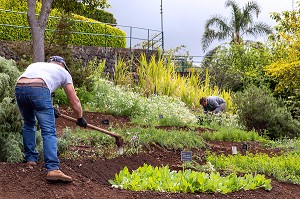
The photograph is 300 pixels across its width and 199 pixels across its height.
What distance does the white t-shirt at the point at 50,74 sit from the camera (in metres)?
6.83

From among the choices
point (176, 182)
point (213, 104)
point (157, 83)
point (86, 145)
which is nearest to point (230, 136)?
point (213, 104)

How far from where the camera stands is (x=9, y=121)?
26.2 ft

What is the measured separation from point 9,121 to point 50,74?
56.4 inches

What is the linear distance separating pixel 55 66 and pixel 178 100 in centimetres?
1322

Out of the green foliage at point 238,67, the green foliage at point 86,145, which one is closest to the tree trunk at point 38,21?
the green foliage at point 86,145

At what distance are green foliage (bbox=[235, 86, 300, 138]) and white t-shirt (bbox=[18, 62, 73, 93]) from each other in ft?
35.4

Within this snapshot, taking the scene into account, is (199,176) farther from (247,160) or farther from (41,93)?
(247,160)

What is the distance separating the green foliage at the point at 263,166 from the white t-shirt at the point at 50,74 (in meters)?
3.29

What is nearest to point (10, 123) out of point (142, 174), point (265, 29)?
point (142, 174)

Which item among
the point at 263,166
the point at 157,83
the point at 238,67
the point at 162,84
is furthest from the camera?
the point at 238,67

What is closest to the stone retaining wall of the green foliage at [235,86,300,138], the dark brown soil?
the green foliage at [235,86,300,138]

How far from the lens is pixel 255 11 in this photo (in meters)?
37.6

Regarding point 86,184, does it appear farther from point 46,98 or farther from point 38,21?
point 38,21

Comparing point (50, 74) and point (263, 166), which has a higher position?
point (50, 74)
